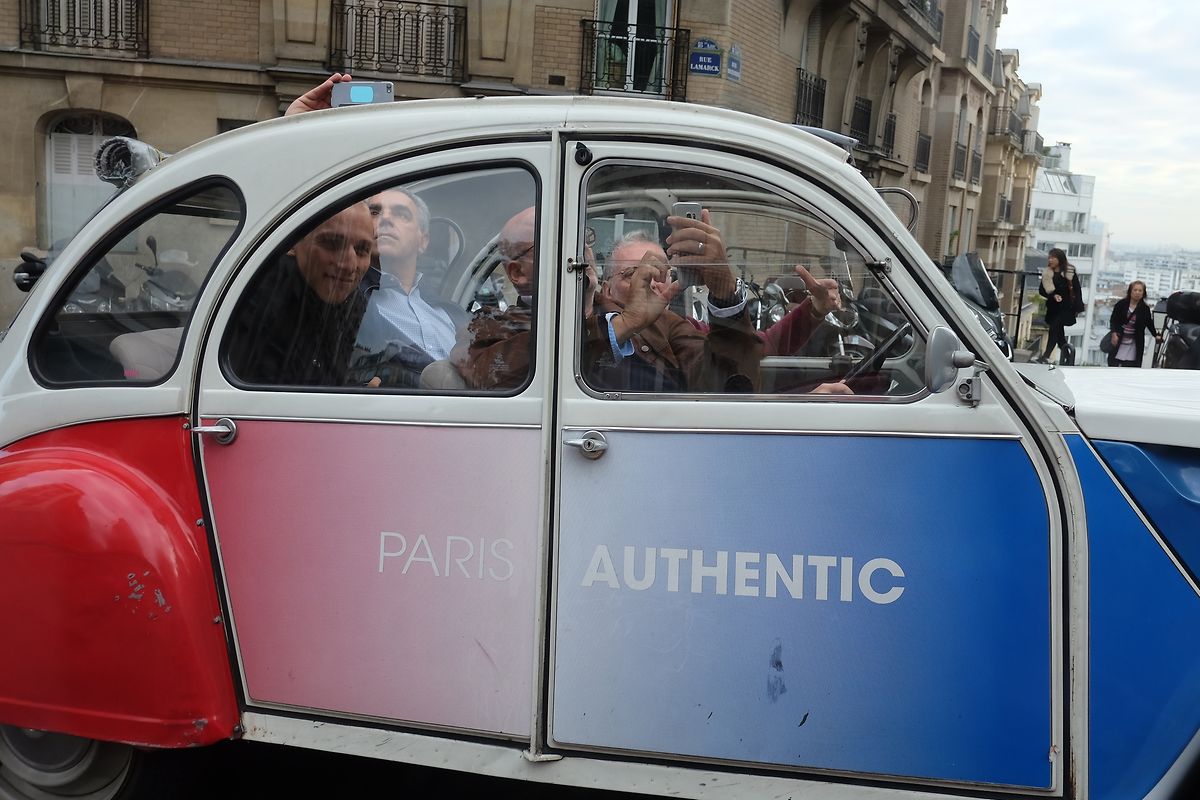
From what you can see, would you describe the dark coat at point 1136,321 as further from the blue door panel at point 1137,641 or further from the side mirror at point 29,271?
the side mirror at point 29,271

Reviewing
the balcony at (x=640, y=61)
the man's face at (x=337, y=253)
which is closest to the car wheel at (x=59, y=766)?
the man's face at (x=337, y=253)

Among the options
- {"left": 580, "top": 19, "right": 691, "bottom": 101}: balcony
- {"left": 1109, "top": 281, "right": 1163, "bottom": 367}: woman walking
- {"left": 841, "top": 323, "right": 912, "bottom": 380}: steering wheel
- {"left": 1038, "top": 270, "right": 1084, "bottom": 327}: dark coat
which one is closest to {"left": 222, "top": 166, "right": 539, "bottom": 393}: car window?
{"left": 841, "top": 323, "right": 912, "bottom": 380}: steering wheel

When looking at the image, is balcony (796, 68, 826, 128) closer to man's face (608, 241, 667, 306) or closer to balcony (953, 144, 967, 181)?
balcony (953, 144, 967, 181)

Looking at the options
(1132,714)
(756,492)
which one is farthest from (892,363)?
(1132,714)

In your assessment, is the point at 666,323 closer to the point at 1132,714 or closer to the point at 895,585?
the point at 895,585

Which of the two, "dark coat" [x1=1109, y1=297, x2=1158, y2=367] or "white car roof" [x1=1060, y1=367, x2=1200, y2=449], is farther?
"dark coat" [x1=1109, y1=297, x2=1158, y2=367]

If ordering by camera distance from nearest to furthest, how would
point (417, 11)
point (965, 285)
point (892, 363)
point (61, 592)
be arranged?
1. point (892, 363)
2. point (61, 592)
3. point (965, 285)
4. point (417, 11)

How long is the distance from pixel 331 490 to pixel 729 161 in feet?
4.44

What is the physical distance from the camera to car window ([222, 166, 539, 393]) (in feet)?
9.27

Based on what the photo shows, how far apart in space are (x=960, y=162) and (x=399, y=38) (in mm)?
30032

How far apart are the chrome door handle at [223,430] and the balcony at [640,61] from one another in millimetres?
17686

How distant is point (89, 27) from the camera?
58.2 feet

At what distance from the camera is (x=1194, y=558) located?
2.50 metres

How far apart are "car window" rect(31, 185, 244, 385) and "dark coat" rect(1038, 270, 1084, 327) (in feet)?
43.5
